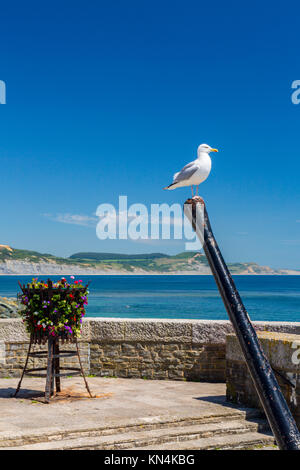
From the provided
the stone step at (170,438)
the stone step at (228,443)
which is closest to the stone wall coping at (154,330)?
the stone step at (170,438)

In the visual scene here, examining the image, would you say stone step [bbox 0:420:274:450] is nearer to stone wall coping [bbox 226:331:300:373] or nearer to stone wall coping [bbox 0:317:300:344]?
stone wall coping [bbox 226:331:300:373]

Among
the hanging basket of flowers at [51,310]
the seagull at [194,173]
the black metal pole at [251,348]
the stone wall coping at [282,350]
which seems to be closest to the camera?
the black metal pole at [251,348]

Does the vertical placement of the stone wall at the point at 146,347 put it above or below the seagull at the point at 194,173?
below

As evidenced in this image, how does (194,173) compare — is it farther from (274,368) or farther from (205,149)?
(274,368)

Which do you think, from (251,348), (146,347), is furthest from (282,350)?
(251,348)

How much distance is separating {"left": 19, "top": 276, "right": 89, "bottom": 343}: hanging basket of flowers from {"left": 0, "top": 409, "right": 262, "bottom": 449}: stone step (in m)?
1.84

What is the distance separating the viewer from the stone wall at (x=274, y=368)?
658cm

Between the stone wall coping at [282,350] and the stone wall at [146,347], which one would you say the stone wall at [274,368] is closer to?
the stone wall coping at [282,350]

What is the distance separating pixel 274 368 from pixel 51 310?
311cm

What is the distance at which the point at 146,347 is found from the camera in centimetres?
916

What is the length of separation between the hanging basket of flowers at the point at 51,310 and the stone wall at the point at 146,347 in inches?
54.6

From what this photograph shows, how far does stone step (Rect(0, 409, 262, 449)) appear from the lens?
5730mm
